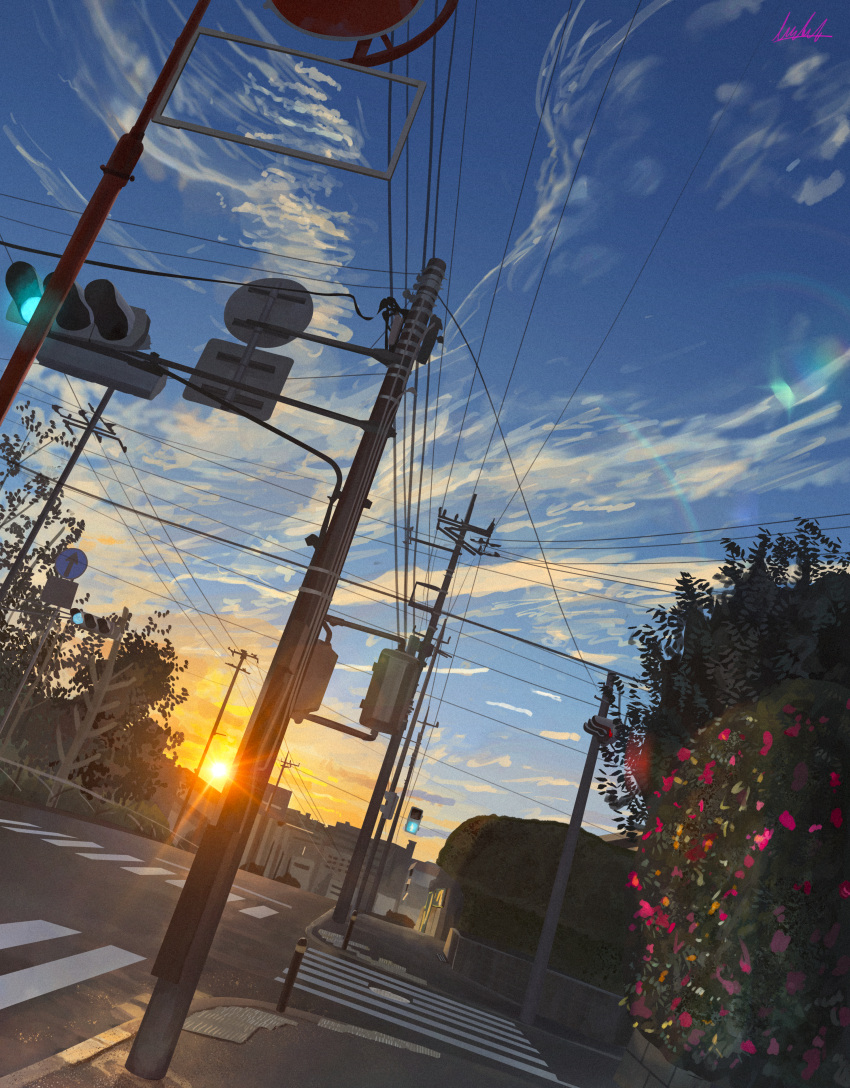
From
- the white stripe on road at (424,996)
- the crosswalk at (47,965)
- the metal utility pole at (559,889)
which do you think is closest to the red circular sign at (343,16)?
the crosswalk at (47,965)

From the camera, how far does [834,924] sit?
796 cm

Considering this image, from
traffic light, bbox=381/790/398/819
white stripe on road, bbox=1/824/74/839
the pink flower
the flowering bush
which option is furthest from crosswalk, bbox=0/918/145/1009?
traffic light, bbox=381/790/398/819

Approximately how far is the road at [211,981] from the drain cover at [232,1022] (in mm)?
242

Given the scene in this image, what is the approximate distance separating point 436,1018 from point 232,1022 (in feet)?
25.3

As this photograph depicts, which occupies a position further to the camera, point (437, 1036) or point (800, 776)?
point (437, 1036)

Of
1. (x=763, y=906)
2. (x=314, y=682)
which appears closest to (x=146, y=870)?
(x=314, y=682)

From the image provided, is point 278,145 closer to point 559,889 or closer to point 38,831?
point 559,889

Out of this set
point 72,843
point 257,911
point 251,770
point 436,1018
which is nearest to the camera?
point 251,770

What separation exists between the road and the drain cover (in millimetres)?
242

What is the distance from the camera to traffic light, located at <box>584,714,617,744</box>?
59.1 ft

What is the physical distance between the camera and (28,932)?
10164 millimetres

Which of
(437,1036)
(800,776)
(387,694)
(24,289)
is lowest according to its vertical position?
(437,1036)

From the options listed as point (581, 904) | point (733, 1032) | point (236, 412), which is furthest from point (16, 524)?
point (733, 1032)

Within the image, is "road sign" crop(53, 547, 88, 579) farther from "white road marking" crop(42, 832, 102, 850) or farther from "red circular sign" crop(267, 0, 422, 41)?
"red circular sign" crop(267, 0, 422, 41)
